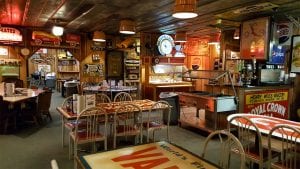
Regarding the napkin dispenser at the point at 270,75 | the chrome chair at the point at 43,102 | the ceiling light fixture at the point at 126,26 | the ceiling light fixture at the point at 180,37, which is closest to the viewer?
the napkin dispenser at the point at 270,75

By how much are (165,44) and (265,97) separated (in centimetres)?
442

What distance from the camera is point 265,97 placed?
4949 mm

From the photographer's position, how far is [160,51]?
27.8ft

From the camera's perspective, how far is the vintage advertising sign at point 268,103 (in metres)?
4.77

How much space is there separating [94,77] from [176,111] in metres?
3.84

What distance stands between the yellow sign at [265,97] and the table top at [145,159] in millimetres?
3121

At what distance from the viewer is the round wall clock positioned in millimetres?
8453

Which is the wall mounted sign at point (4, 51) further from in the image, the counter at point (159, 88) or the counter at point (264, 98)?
the counter at point (264, 98)

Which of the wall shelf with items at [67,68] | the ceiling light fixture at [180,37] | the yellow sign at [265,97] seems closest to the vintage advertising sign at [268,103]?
the yellow sign at [265,97]

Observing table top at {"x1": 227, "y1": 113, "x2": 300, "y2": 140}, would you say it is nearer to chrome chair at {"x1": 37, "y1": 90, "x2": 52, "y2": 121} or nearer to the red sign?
chrome chair at {"x1": 37, "y1": 90, "x2": 52, "y2": 121}

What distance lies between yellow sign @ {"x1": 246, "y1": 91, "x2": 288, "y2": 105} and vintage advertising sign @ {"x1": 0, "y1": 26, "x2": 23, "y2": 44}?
6722 millimetres

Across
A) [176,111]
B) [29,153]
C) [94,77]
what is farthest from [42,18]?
[176,111]

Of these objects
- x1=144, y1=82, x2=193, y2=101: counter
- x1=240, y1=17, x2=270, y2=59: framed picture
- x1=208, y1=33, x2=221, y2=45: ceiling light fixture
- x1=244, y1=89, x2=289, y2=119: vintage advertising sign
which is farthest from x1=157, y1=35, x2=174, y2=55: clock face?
x1=244, y1=89, x2=289, y2=119: vintage advertising sign

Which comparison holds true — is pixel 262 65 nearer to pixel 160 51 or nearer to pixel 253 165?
pixel 253 165
